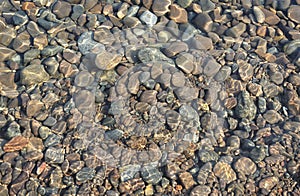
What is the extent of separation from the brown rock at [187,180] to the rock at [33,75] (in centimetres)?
152

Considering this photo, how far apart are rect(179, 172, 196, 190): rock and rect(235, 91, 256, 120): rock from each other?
0.75m

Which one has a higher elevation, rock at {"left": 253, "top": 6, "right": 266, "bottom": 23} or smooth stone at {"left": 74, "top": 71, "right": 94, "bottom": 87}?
rock at {"left": 253, "top": 6, "right": 266, "bottom": 23}

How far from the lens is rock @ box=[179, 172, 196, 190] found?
11.3ft

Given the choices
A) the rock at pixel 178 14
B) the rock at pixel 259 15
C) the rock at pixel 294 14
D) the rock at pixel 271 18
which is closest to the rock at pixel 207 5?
the rock at pixel 178 14

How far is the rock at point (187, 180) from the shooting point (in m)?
3.45

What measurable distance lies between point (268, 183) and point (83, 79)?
5.97 feet

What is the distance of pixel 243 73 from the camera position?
4043mm

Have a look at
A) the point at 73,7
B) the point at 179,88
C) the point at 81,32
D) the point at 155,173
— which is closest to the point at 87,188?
the point at 155,173

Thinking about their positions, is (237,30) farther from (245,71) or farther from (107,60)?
(107,60)

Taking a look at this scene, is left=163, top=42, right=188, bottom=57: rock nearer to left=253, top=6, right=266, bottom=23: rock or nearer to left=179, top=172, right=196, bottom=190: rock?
left=253, top=6, right=266, bottom=23: rock

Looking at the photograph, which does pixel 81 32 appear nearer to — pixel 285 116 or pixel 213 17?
pixel 213 17

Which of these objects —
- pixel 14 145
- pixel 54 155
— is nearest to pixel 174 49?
pixel 54 155

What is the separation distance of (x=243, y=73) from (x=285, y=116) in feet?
1.79

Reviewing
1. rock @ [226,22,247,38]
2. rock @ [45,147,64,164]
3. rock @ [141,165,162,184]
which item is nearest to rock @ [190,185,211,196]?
rock @ [141,165,162,184]
